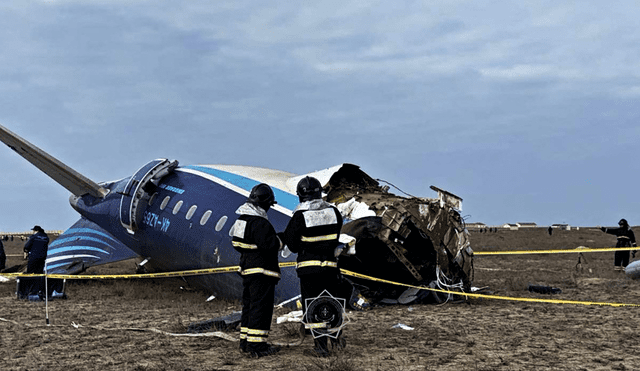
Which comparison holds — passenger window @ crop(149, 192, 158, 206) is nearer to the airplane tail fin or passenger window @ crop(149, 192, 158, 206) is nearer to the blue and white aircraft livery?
the blue and white aircraft livery

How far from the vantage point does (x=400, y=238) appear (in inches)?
626

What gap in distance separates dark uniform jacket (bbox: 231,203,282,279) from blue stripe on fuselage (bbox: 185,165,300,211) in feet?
18.2

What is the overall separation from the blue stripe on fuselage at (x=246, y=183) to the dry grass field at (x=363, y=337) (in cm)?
292

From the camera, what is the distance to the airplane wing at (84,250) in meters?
21.7

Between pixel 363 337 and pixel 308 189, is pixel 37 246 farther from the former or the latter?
pixel 308 189

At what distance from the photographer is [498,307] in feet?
51.5

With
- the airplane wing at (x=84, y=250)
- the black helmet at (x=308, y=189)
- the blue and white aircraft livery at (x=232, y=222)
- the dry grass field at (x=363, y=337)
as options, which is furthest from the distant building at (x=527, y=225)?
the black helmet at (x=308, y=189)

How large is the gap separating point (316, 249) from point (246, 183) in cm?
816

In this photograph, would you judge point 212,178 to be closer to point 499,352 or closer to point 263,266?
point 263,266

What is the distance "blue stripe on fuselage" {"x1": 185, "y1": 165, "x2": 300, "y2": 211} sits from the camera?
15727 mm

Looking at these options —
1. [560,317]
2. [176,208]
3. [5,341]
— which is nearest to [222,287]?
[176,208]

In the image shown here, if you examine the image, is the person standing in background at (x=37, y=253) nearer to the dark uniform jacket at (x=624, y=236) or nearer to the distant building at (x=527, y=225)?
the dark uniform jacket at (x=624, y=236)

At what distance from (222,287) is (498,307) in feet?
24.0

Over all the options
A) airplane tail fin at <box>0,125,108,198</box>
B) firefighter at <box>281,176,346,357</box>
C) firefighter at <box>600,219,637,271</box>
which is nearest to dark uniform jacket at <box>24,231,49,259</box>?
airplane tail fin at <box>0,125,108,198</box>
